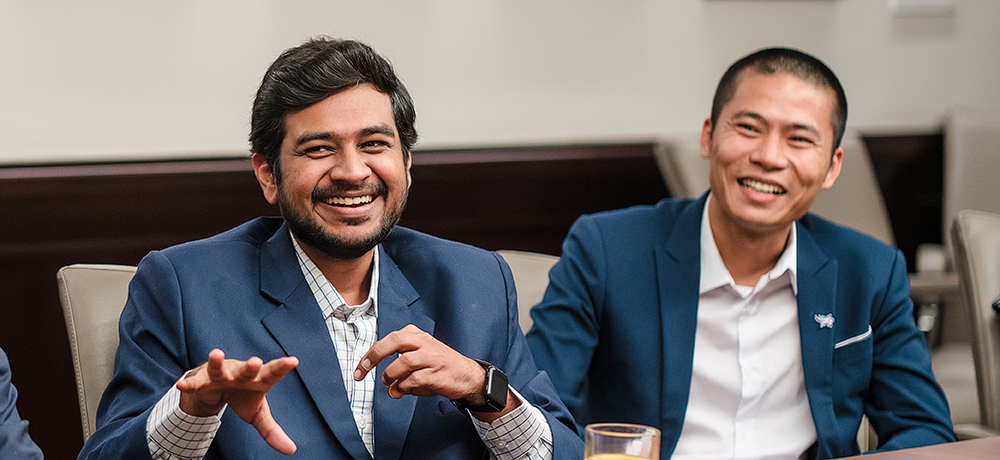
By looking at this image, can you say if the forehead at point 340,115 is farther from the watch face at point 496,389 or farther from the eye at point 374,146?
the watch face at point 496,389

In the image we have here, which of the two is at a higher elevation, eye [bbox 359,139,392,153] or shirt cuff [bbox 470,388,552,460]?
eye [bbox 359,139,392,153]

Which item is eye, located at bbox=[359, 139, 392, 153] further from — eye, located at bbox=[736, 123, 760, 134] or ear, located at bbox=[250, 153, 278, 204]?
eye, located at bbox=[736, 123, 760, 134]

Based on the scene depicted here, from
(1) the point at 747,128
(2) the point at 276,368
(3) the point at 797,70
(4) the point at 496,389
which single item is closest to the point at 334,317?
(4) the point at 496,389

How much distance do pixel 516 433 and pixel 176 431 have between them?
48 cm

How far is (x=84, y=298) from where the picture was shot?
1.43 meters

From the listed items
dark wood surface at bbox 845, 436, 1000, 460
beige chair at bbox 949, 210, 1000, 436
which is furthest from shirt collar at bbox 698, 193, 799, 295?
dark wood surface at bbox 845, 436, 1000, 460

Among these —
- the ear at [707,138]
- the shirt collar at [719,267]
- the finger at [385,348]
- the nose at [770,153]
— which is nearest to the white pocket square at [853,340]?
the shirt collar at [719,267]

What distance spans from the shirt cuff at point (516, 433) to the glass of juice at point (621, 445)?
40 cm

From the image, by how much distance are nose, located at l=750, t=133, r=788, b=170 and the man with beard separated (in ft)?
1.91

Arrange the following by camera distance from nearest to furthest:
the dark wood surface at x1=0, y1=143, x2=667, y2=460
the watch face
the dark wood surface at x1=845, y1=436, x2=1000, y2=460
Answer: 1. the dark wood surface at x1=845, y1=436, x2=1000, y2=460
2. the watch face
3. the dark wood surface at x1=0, y1=143, x2=667, y2=460

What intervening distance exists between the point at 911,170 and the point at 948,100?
0.32 metres

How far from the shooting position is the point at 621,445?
974 mm

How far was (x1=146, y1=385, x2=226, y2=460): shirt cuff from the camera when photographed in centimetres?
117

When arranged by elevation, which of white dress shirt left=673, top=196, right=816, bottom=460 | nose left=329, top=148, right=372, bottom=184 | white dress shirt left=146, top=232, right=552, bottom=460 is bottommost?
white dress shirt left=673, top=196, right=816, bottom=460
